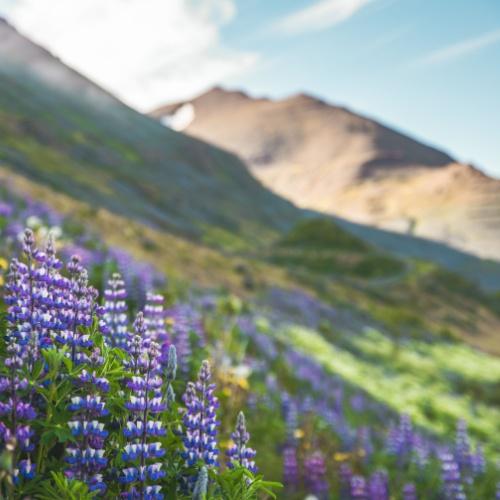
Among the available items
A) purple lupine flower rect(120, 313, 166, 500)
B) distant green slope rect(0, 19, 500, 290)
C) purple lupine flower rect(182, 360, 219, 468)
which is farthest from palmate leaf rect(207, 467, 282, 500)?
distant green slope rect(0, 19, 500, 290)

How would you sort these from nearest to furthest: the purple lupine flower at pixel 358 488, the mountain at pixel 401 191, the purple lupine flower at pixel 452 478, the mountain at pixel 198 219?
the purple lupine flower at pixel 452 478
the purple lupine flower at pixel 358 488
the mountain at pixel 198 219
the mountain at pixel 401 191

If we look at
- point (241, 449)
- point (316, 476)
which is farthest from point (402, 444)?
point (241, 449)

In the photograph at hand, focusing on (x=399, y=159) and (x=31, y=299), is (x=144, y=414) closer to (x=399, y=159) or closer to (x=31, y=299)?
(x=31, y=299)

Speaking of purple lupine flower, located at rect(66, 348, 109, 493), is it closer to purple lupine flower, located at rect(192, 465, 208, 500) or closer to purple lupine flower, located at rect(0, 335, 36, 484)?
purple lupine flower, located at rect(0, 335, 36, 484)

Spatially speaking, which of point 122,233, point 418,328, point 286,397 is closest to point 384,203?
point 418,328

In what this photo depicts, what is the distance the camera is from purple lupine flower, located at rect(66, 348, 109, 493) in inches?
78.3

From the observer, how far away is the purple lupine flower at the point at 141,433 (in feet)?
6.71

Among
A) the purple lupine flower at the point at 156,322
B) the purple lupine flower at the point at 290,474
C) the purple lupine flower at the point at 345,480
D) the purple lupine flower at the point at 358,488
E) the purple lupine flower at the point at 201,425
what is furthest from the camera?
the purple lupine flower at the point at 345,480

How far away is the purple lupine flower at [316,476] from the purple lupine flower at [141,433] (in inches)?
134

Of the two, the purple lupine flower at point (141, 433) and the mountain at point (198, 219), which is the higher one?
the mountain at point (198, 219)

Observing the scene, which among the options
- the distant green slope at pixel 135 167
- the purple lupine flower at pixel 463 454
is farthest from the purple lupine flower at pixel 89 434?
the distant green slope at pixel 135 167

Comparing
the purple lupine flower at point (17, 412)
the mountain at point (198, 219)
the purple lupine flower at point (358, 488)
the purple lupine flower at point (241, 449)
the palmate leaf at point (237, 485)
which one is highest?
the mountain at point (198, 219)

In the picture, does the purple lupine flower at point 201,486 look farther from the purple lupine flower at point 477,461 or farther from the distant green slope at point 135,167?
the distant green slope at point 135,167

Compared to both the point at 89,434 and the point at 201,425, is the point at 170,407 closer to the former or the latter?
the point at 201,425
